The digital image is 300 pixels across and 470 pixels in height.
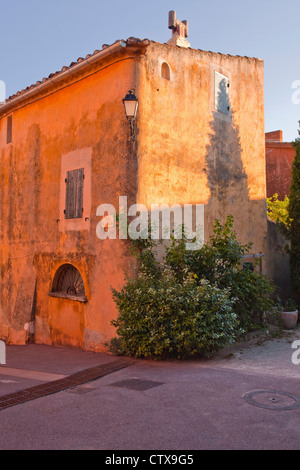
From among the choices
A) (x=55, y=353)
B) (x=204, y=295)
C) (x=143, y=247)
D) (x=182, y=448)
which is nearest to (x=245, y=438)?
(x=182, y=448)

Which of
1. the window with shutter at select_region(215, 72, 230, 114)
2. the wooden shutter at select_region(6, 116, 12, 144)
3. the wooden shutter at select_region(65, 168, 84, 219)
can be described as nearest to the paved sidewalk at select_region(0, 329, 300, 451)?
the wooden shutter at select_region(65, 168, 84, 219)

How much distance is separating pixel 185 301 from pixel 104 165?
372cm

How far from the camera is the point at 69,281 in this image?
10570 mm

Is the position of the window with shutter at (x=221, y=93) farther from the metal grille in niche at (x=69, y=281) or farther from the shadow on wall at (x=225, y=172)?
the metal grille in niche at (x=69, y=281)

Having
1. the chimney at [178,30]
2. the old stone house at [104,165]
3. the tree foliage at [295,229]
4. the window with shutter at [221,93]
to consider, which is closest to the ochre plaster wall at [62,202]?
the old stone house at [104,165]

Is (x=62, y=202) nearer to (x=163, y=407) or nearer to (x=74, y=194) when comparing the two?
(x=74, y=194)

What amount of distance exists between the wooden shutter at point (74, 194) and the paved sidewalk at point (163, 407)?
3687 millimetres

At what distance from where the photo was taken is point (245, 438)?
4.14 m

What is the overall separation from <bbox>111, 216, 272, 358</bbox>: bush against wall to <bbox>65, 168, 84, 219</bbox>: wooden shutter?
229 cm

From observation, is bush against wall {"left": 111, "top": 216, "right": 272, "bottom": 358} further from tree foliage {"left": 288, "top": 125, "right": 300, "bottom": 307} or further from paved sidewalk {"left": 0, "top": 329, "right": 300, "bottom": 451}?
tree foliage {"left": 288, "top": 125, "right": 300, "bottom": 307}

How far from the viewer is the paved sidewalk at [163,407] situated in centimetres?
415

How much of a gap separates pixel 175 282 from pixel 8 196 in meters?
7.22
